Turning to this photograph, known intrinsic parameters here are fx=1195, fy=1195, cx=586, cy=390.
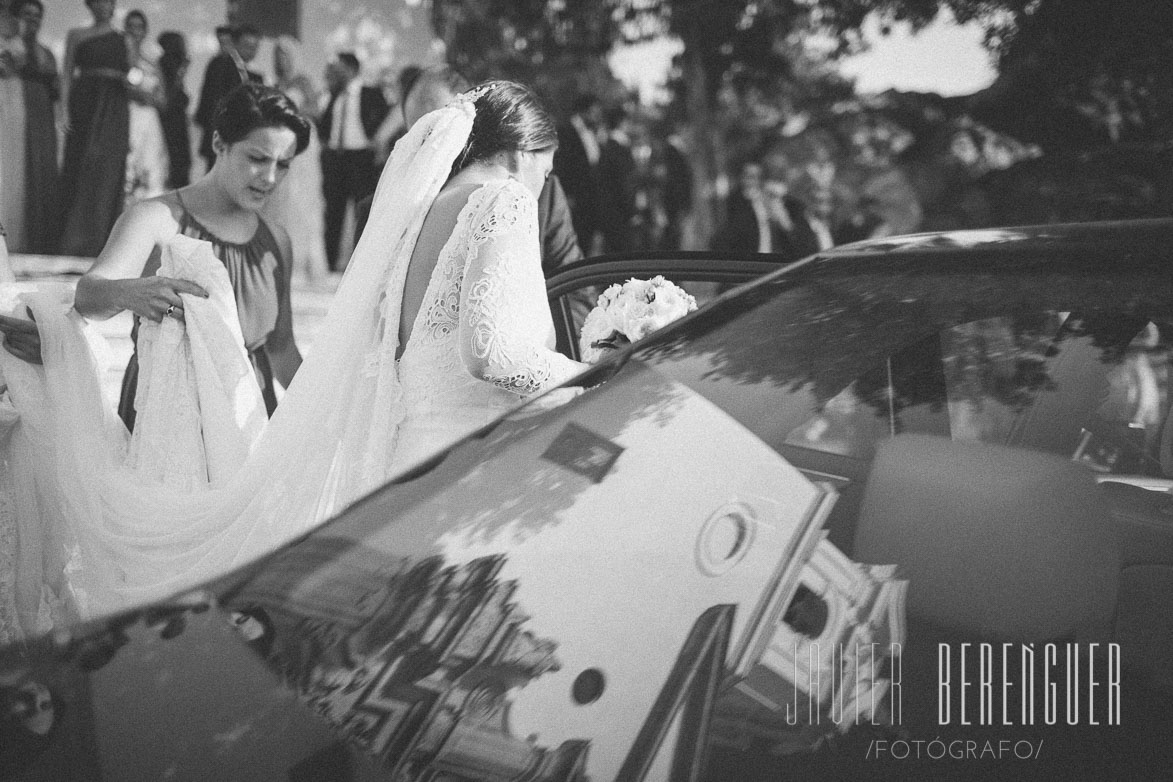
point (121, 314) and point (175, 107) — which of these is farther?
point (175, 107)

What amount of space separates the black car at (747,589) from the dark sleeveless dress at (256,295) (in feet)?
8.37

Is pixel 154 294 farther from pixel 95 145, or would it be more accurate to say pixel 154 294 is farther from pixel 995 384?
pixel 995 384

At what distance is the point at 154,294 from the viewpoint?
338cm

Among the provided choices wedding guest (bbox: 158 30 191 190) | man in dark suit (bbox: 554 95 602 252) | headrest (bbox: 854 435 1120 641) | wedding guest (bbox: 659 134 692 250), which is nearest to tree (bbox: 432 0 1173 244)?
wedding guest (bbox: 659 134 692 250)

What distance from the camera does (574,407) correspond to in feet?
5.34

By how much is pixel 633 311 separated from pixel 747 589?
4.23ft

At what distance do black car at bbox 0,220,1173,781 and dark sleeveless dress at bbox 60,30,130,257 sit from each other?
411 centimetres

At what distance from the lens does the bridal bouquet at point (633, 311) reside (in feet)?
8.41

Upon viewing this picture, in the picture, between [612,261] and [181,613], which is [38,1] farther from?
[181,613]

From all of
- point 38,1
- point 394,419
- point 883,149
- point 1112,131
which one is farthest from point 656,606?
point 883,149

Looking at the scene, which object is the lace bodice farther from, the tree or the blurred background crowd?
the tree

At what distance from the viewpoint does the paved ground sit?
4.79 meters

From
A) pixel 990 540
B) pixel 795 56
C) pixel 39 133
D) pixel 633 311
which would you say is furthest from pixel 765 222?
pixel 990 540

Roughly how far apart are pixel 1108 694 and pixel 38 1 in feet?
17.3
